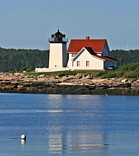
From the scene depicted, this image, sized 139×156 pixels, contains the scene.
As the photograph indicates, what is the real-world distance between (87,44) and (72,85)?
1201 centimetres

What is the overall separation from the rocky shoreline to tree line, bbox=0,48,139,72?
141ft

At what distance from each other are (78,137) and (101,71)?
37.9m

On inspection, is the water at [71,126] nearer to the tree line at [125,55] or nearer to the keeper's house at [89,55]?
the keeper's house at [89,55]

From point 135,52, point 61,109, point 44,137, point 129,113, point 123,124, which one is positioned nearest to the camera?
point 44,137

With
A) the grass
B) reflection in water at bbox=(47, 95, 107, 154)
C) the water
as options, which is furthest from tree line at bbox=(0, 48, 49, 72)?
reflection in water at bbox=(47, 95, 107, 154)

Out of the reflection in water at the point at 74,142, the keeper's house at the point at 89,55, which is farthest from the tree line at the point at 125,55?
the reflection in water at the point at 74,142

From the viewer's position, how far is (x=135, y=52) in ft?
397

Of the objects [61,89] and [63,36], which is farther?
[63,36]

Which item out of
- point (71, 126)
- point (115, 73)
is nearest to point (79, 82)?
point (115, 73)

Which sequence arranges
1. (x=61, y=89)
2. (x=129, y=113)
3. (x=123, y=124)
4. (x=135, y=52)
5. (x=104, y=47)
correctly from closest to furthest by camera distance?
(x=123, y=124)
(x=129, y=113)
(x=61, y=89)
(x=104, y=47)
(x=135, y=52)

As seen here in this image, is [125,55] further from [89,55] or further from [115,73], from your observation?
[115,73]

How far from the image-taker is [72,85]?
6372 cm

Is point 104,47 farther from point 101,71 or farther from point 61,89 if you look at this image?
point 61,89

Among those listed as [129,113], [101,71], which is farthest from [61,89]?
[129,113]
